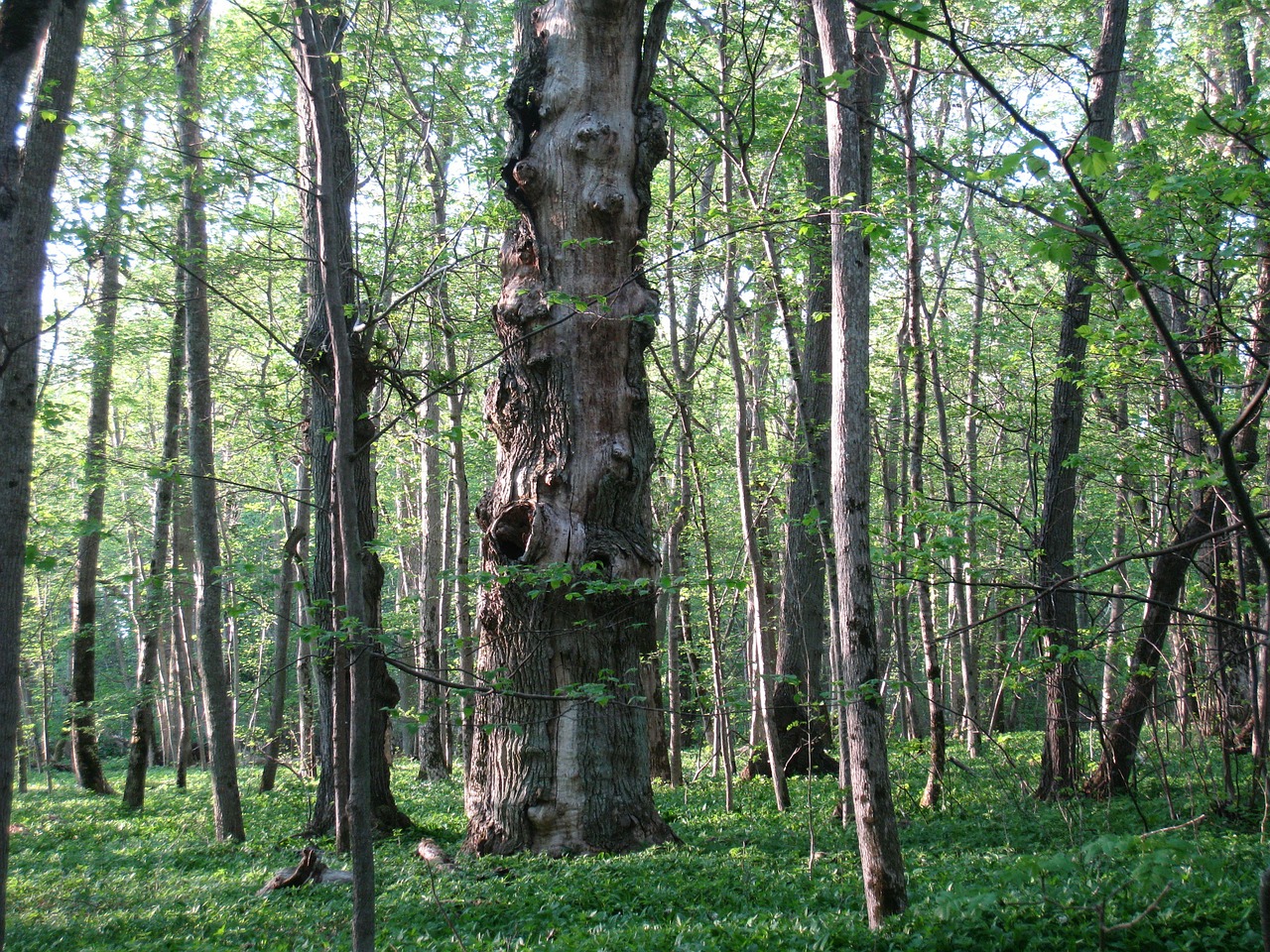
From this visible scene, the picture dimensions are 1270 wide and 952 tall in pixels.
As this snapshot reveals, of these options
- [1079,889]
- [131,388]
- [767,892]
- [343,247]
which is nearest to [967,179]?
[1079,889]

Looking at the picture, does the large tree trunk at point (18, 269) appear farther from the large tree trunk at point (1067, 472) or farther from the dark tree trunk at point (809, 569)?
the large tree trunk at point (1067, 472)

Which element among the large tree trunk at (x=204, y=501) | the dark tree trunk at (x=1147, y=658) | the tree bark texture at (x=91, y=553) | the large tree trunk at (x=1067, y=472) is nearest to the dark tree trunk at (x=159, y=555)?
the tree bark texture at (x=91, y=553)

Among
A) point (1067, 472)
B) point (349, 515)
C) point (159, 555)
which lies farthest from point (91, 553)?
→ point (1067, 472)

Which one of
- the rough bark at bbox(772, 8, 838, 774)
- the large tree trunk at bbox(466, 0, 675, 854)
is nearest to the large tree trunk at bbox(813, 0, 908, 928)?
the large tree trunk at bbox(466, 0, 675, 854)

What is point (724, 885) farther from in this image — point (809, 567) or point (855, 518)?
point (809, 567)

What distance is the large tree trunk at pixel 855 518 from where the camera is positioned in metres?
4.47

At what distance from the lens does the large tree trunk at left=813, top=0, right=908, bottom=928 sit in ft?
14.7

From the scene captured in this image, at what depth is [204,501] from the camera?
28.5 ft

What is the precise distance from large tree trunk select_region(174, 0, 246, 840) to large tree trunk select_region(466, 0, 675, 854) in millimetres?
3220

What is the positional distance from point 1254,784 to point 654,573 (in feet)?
20.6

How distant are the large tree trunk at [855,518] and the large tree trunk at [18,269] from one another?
12.5 ft

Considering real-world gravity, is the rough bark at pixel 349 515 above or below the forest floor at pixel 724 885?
above

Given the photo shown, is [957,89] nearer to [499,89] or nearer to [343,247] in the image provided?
[499,89]

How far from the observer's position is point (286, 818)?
10.8 meters
